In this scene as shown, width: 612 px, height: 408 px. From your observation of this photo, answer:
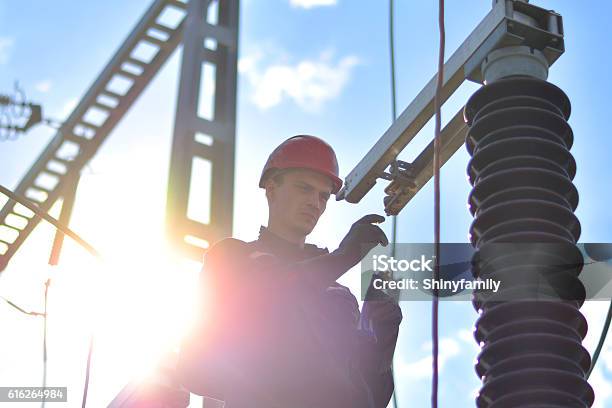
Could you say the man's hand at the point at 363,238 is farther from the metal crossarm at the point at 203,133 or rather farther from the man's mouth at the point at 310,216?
the metal crossarm at the point at 203,133

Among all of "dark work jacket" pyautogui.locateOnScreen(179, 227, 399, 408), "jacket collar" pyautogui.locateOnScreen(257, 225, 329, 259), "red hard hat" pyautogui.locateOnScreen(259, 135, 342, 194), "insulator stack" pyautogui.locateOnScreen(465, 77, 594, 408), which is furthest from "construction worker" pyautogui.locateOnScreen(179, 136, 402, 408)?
"insulator stack" pyautogui.locateOnScreen(465, 77, 594, 408)

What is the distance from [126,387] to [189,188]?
10.5 feet

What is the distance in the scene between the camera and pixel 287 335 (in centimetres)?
351

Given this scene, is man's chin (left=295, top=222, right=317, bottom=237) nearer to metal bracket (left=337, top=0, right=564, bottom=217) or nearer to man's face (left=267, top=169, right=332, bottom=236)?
man's face (left=267, top=169, right=332, bottom=236)

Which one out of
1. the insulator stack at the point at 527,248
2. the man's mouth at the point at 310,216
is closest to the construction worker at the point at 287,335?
the man's mouth at the point at 310,216

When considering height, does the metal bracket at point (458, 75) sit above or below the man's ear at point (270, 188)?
below

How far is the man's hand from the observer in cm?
321

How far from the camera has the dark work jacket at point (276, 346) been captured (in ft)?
11.4

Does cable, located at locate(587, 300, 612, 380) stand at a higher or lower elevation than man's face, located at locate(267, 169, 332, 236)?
lower

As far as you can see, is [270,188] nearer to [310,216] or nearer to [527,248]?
[310,216]

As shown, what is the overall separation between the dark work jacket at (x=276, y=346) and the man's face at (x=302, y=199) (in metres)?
0.34

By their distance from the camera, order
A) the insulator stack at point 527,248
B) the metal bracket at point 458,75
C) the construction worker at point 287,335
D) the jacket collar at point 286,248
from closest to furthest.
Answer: the insulator stack at point 527,248
the metal bracket at point 458,75
the construction worker at point 287,335
the jacket collar at point 286,248

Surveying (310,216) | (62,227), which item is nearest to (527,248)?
(310,216)

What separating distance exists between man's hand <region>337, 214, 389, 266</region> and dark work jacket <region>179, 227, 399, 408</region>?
26 cm
